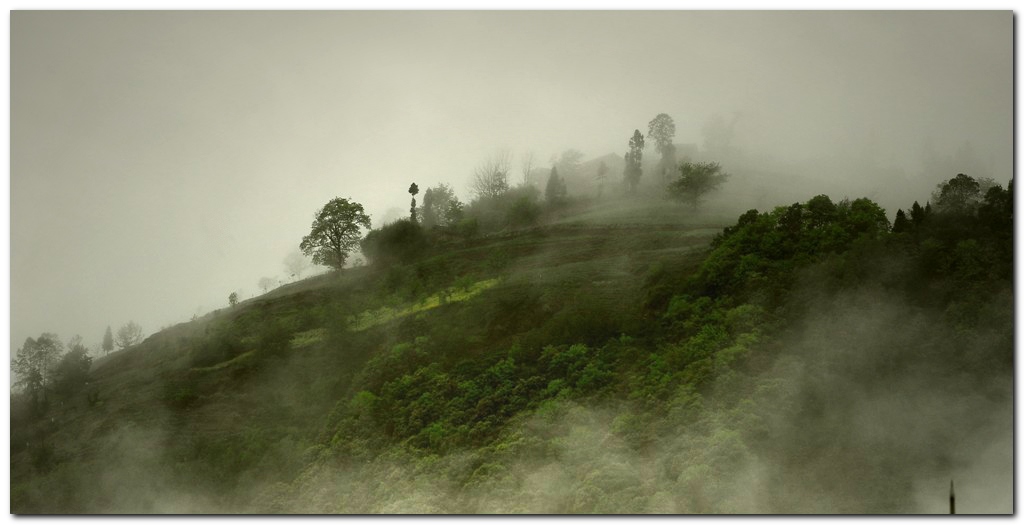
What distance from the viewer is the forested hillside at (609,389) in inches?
503

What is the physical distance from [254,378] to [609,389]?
12.2m

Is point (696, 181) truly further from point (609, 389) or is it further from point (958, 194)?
point (609, 389)

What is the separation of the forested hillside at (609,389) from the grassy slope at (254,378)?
10cm

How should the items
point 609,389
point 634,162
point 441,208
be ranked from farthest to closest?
point 634,162 → point 441,208 → point 609,389

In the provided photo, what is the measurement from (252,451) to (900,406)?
640 inches

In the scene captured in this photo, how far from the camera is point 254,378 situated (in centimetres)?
2103

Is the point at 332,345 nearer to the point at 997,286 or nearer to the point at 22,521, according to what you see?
the point at 22,521

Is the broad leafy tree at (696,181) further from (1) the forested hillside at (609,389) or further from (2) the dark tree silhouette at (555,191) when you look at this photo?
(2) the dark tree silhouette at (555,191)

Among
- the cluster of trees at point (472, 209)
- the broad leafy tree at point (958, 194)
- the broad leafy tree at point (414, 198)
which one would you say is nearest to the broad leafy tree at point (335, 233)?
the cluster of trees at point (472, 209)

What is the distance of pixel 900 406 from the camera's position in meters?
13.0

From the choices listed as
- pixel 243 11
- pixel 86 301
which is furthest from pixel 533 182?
pixel 86 301

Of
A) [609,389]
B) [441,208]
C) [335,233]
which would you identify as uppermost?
[441,208]

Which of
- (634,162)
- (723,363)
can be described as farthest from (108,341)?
(723,363)

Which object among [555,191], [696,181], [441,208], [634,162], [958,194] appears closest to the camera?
[958,194]
